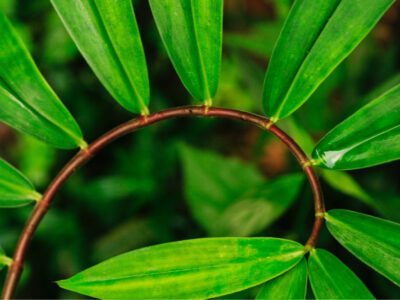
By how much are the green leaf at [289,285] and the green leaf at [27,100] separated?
307 millimetres

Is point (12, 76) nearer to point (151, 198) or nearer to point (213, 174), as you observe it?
point (213, 174)

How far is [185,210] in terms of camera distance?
4.27 feet

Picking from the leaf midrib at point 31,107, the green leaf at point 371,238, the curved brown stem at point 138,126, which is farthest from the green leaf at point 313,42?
the leaf midrib at point 31,107

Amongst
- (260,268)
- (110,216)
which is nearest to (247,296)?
(260,268)

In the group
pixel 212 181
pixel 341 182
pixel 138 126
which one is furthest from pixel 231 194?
pixel 138 126

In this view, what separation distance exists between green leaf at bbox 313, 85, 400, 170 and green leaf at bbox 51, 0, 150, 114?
0.80ft

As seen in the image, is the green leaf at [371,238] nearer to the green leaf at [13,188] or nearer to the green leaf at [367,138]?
the green leaf at [367,138]

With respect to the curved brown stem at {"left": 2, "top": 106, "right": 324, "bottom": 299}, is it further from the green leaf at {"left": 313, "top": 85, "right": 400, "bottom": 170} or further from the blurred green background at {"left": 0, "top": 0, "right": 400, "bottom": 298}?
the blurred green background at {"left": 0, "top": 0, "right": 400, "bottom": 298}

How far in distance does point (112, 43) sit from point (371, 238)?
1.23 feet

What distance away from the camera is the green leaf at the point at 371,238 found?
435 millimetres

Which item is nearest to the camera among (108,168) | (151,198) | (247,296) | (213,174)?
(247,296)

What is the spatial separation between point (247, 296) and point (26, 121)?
1.61 feet

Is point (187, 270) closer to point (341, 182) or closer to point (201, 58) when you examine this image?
point (201, 58)

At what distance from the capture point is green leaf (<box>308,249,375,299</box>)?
0.45 m
